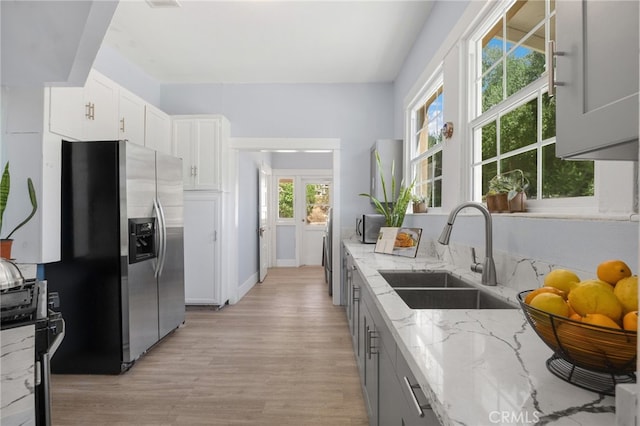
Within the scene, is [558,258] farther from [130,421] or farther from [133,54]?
[133,54]

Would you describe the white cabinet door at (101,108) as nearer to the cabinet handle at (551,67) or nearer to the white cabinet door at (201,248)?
the white cabinet door at (201,248)

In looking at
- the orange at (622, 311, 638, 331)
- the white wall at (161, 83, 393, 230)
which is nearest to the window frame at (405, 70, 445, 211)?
the white wall at (161, 83, 393, 230)

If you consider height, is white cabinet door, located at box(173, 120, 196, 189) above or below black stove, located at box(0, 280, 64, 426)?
above

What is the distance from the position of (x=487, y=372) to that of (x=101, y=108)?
3.30m

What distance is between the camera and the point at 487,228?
5.36ft

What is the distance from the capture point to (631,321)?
599 millimetres

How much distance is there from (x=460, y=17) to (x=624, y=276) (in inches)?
84.4

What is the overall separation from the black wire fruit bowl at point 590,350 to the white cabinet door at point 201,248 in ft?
12.8

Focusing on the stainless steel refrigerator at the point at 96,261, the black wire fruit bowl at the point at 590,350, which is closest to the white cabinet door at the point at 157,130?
the stainless steel refrigerator at the point at 96,261

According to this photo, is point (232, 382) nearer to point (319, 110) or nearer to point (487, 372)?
point (487, 372)

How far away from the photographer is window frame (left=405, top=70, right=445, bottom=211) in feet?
9.62

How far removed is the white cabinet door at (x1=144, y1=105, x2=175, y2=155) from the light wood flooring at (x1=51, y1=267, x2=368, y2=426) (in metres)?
1.98

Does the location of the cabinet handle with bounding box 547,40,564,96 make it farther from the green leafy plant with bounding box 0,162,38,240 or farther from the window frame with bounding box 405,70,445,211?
the green leafy plant with bounding box 0,162,38,240

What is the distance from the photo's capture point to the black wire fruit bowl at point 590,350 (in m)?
0.58
